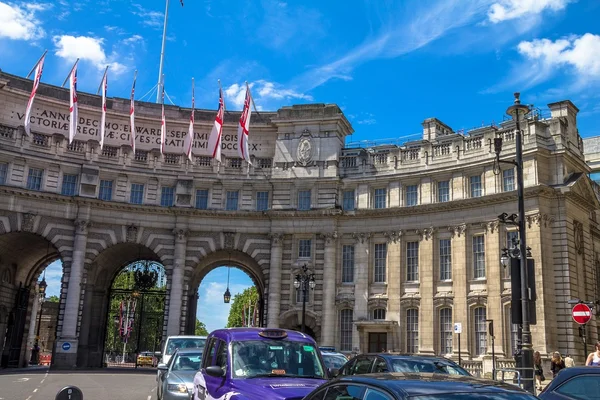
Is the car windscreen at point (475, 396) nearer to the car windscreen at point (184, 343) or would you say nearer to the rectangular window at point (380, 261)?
the car windscreen at point (184, 343)

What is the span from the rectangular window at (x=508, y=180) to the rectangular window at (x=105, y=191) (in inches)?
1048

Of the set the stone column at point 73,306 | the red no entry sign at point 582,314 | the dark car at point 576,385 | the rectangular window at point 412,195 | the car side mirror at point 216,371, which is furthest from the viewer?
the rectangular window at point 412,195

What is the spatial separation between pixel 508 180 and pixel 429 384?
114ft

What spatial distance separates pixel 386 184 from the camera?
43.1 m

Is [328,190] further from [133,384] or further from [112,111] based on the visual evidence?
[133,384]

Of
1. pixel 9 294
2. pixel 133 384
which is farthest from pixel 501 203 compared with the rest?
pixel 9 294

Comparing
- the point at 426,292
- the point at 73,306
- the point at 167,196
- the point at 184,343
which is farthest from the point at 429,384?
the point at 167,196

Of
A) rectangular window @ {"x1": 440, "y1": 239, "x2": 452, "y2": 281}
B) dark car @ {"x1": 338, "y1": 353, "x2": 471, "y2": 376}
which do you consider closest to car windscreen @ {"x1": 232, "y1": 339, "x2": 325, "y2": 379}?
dark car @ {"x1": 338, "y1": 353, "x2": 471, "y2": 376}

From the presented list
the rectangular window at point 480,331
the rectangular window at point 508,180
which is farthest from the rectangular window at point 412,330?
the rectangular window at point 508,180

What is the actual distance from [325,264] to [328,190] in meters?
5.26

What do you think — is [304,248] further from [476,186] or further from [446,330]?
[476,186]

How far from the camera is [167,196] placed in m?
44.9

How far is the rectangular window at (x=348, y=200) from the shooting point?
145ft

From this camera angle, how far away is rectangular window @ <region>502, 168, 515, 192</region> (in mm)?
37906
